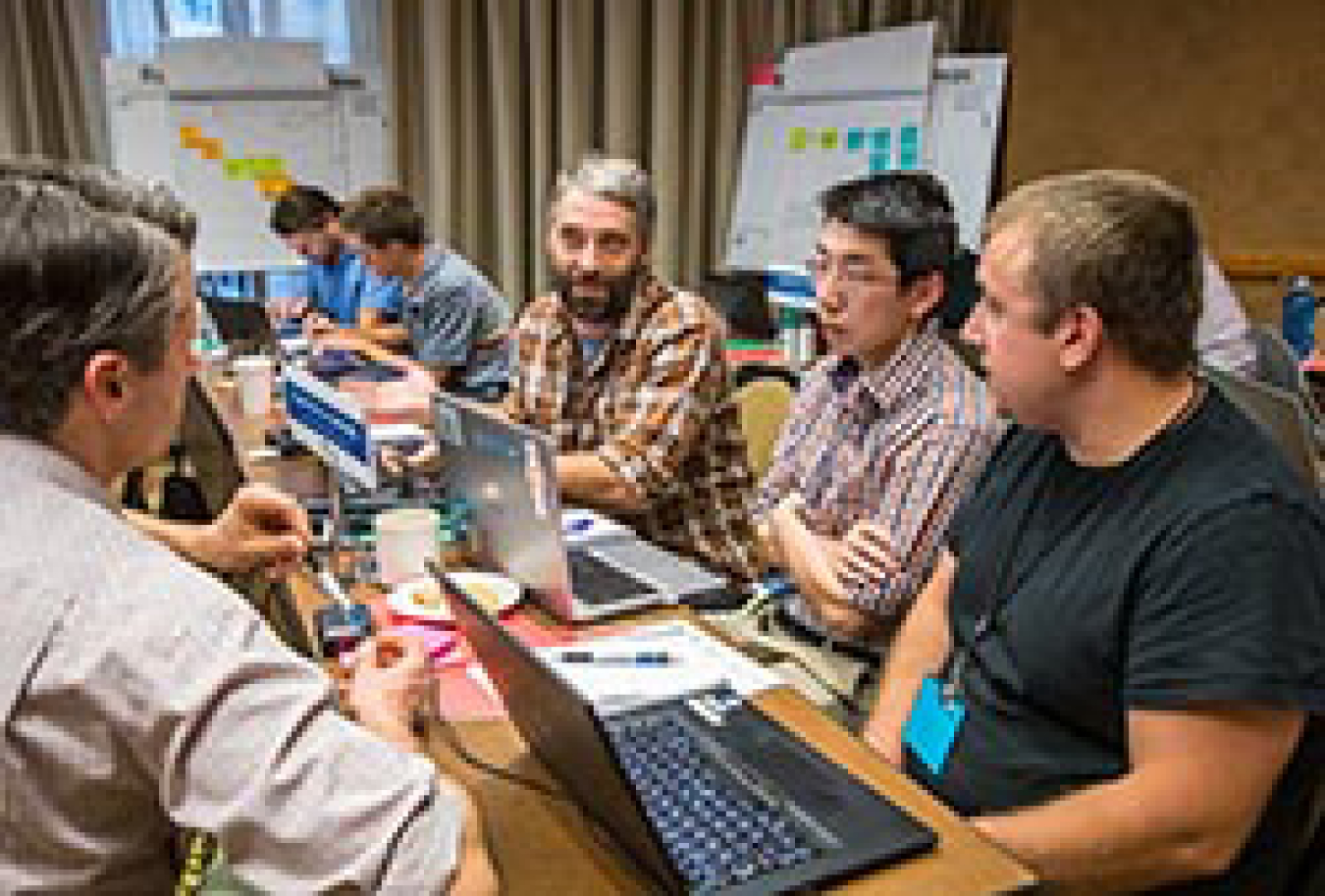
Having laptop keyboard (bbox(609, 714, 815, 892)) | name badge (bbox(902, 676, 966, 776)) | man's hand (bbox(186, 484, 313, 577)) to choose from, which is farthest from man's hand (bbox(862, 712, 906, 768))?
man's hand (bbox(186, 484, 313, 577))

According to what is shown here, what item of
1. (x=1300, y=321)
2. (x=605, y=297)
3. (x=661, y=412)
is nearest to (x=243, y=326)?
(x=605, y=297)

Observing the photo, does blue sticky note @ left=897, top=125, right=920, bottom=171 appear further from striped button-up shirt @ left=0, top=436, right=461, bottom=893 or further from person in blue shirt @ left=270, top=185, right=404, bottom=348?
striped button-up shirt @ left=0, top=436, right=461, bottom=893

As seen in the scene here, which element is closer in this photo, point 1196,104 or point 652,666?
point 652,666

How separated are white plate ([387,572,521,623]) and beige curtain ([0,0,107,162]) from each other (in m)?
3.97

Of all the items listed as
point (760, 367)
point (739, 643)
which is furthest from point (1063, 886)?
point (760, 367)

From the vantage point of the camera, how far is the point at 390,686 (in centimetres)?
112

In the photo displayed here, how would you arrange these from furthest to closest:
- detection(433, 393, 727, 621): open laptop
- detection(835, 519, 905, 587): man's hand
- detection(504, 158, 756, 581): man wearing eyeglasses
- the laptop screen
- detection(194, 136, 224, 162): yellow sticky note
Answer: detection(194, 136, 224, 162): yellow sticky note < detection(504, 158, 756, 581): man wearing eyeglasses < detection(835, 519, 905, 587): man's hand < detection(433, 393, 727, 621): open laptop < the laptop screen

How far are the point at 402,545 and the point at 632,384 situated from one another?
2.57 ft

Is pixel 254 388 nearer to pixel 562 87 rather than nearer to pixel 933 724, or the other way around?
pixel 933 724

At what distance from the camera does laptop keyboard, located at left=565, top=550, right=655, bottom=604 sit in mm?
1541

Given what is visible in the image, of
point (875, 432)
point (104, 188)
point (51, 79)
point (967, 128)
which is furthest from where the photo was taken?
point (51, 79)

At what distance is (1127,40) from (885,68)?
98 cm

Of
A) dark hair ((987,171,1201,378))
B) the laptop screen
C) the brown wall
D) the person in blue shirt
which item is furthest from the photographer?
the person in blue shirt

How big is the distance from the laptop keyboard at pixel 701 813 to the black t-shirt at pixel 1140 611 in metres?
0.44
